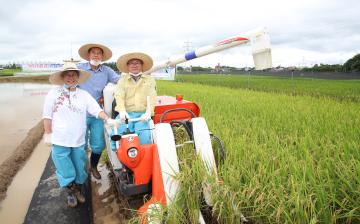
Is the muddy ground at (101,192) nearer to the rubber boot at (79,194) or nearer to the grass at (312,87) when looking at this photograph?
the rubber boot at (79,194)

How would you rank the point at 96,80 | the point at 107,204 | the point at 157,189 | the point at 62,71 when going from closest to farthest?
the point at 157,189
the point at 62,71
the point at 107,204
the point at 96,80

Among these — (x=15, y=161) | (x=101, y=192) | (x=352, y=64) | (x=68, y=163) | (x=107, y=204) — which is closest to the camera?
(x=68, y=163)

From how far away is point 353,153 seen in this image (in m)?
3.03

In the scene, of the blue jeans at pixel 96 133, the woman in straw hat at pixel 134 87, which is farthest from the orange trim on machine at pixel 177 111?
the blue jeans at pixel 96 133

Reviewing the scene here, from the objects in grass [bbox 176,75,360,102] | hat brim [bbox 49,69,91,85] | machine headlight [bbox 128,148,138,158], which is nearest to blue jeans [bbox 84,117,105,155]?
hat brim [bbox 49,69,91,85]

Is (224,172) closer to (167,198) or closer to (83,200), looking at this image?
(167,198)

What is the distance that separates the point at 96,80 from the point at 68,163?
105 cm

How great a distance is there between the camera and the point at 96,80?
3770 millimetres

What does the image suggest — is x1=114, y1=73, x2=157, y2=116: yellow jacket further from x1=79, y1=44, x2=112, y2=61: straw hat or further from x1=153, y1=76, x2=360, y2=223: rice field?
x1=153, y1=76, x2=360, y2=223: rice field

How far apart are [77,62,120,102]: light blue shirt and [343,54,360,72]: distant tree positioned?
32964 millimetres

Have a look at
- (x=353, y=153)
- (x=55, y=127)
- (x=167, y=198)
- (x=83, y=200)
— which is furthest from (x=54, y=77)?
(x=353, y=153)

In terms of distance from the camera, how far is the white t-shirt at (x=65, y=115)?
310 cm

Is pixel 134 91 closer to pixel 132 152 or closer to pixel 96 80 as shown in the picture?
pixel 96 80

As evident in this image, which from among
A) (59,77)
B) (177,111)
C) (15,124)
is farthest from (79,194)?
(15,124)
